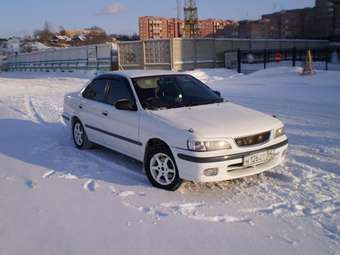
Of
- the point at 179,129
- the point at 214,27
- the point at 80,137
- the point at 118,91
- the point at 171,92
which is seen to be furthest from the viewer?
the point at 214,27

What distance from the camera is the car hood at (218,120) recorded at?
15.8 ft

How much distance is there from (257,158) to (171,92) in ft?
5.85

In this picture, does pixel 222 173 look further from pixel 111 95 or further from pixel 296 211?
pixel 111 95

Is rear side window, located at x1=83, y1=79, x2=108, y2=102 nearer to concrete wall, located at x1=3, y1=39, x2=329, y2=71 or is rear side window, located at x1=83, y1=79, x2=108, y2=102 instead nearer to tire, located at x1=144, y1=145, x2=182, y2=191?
tire, located at x1=144, y1=145, x2=182, y2=191

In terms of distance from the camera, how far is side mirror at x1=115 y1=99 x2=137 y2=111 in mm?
5794

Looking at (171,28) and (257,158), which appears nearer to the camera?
(257,158)

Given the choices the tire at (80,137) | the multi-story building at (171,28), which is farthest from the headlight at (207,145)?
the multi-story building at (171,28)

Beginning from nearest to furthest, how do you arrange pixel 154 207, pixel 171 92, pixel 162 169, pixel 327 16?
1. pixel 154 207
2. pixel 162 169
3. pixel 171 92
4. pixel 327 16

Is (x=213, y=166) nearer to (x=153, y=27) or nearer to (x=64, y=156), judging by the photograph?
(x=64, y=156)

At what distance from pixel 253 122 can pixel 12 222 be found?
3021mm

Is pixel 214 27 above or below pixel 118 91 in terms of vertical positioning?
above

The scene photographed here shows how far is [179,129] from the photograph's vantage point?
16.1 ft

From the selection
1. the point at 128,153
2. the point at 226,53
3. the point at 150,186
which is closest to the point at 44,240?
the point at 150,186

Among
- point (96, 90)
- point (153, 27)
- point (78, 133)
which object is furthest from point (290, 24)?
point (96, 90)
